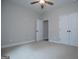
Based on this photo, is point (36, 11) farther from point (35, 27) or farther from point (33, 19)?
point (35, 27)

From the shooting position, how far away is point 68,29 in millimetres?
5660

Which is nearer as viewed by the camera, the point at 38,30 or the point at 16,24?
the point at 16,24

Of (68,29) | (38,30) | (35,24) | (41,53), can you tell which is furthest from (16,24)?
(68,29)

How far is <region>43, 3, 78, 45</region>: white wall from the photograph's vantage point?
5706 millimetres

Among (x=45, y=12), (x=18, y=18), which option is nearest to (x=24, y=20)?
(x=18, y=18)

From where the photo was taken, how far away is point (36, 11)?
7258mm

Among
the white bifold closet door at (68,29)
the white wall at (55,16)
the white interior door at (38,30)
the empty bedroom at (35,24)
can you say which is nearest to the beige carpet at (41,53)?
the empty bedroom at (35,24)

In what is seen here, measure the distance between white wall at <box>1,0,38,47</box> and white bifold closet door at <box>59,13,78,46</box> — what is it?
220 cm

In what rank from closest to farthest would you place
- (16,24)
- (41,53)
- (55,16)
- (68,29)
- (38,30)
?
1. (41,53)
2. (16,24)
3. (68,29)
4. (55,16)
5. (38,30)

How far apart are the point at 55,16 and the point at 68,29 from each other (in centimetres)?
140

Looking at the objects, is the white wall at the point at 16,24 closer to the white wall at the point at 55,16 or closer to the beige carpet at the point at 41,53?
the beige carpet at the point at 41,53

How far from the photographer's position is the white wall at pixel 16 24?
4852 millimetres

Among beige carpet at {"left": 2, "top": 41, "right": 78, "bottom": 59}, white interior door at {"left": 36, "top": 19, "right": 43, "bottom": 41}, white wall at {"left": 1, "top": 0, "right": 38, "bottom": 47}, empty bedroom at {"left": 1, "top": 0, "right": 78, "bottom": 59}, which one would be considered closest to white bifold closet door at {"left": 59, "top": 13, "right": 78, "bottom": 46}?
empty bedroom at {"left": 1, "top": 0, "right": 78, "bottom": 59}

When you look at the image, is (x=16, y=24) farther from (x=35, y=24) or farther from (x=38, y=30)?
(x=38, y=30)
